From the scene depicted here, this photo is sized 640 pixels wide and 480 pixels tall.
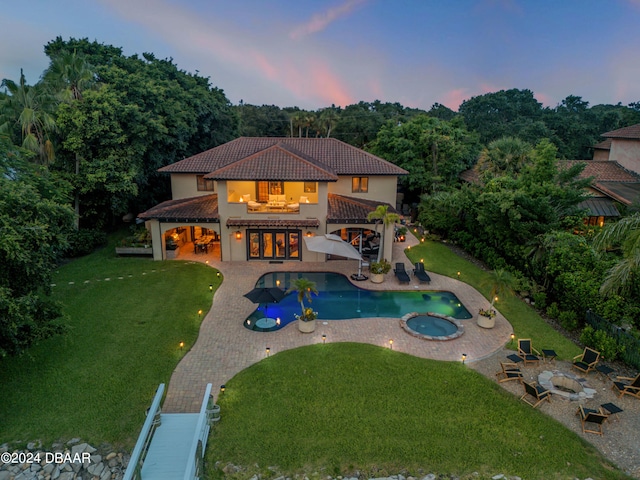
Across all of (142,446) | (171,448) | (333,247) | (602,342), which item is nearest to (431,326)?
(602,342)

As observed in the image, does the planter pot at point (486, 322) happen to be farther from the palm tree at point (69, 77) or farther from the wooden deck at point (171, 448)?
the palm tree at point (69, 77)

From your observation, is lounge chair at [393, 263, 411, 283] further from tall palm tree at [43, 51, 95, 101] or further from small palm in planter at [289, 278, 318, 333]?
tall palm tree at [43, 51, 95, 101]

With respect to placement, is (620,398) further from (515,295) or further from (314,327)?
(314,327)

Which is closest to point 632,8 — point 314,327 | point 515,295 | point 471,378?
point 515,295

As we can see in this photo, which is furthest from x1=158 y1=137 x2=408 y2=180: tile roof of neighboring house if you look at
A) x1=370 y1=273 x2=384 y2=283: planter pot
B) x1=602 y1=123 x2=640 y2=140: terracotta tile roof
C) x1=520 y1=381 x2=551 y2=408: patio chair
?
x1=602 y1=123 x2=640 y2=140: terracotta tile roof

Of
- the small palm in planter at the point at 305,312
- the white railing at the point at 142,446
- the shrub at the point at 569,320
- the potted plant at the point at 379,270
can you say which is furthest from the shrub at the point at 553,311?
the white railing at the point at 142,446

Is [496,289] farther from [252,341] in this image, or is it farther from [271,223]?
[271,223]
